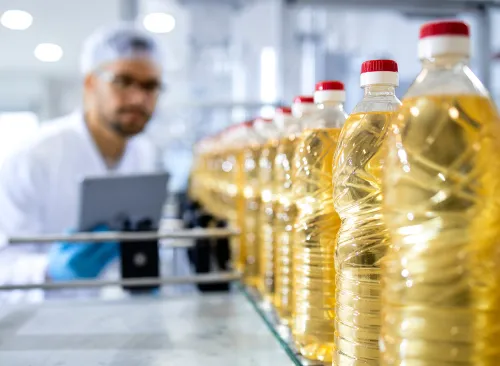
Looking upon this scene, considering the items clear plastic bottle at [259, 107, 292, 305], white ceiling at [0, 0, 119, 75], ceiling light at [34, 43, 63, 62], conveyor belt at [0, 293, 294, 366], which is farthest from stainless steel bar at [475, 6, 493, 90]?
ceiling light at [34, 43, 63, 62]

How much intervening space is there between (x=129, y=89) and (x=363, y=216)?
1897 mm

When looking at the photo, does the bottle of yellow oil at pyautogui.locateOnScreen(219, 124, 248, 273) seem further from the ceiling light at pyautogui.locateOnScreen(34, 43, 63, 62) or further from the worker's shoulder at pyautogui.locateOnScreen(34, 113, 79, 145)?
the ceiling light at pyautogui.locateOnScreen(34, 43, 63, 62)

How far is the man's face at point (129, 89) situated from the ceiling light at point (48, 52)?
13.6ft

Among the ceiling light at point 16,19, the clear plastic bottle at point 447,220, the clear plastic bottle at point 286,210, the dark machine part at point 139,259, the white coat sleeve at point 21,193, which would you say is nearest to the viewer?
the clear plastic bottle at point 447,220

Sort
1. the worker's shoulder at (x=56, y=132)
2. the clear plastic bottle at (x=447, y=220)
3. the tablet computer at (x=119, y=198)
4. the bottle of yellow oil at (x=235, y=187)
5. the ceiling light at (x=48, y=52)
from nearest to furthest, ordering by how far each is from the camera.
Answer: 1. the clear plastic bottle at (x=447, y=220)
2. the bottle of yellow oil at (x=235, y=187)
3. the tablet computer at (x=119, y=198)
4. the worker's shoulder at (x=56, y=132)
5. the ceiling light at (x=48, y=52)

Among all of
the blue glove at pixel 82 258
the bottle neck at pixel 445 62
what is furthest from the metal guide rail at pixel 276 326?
the blue glove at pixel 82 258

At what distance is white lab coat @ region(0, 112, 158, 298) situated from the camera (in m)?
2.27

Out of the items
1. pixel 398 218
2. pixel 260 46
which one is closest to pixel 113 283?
pixel 398 218

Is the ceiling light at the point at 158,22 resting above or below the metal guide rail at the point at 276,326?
above

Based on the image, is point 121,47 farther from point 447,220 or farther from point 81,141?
point 447,220

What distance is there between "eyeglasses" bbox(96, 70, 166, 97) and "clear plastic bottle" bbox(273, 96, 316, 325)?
1.47 m

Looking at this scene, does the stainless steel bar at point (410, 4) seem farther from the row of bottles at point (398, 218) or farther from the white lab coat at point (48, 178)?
the row of bottles at point (398, 218)

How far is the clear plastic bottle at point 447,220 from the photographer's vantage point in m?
0.42

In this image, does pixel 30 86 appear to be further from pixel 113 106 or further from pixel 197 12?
pixel 113 106
